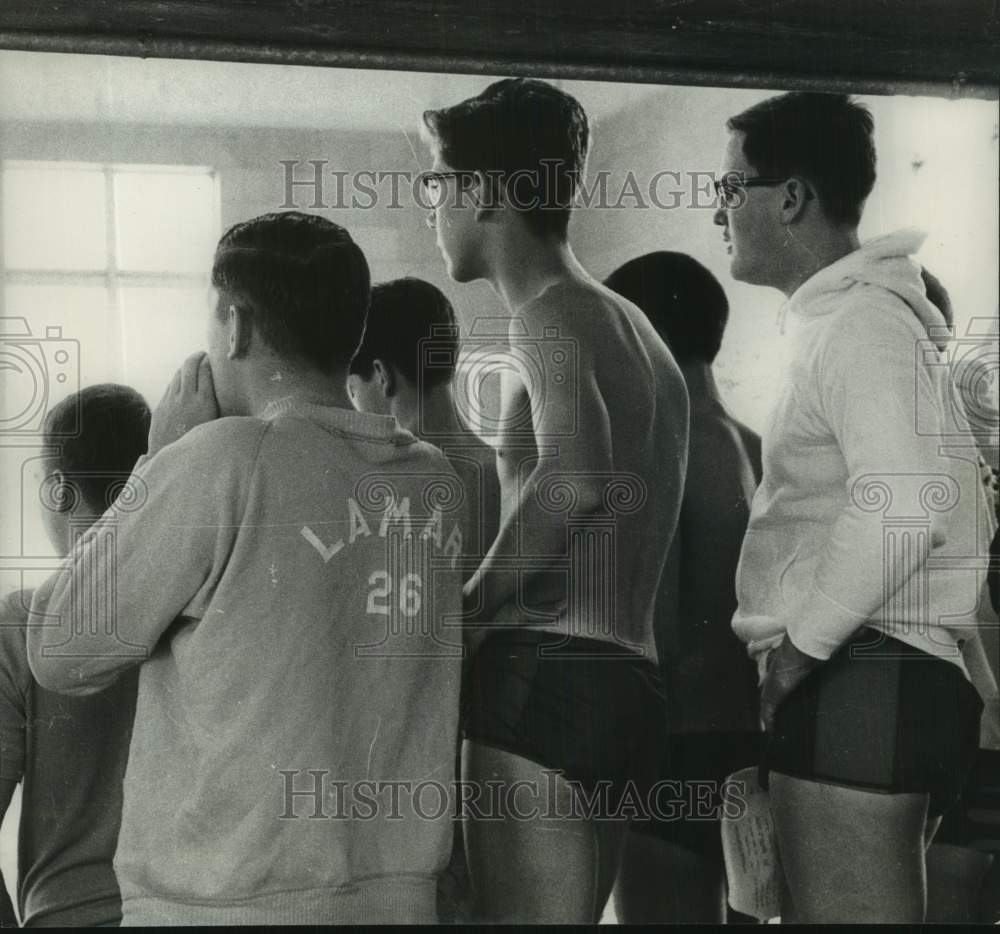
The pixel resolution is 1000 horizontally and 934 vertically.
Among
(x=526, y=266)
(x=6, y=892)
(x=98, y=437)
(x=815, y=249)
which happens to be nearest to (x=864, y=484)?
(x=815, y=249)

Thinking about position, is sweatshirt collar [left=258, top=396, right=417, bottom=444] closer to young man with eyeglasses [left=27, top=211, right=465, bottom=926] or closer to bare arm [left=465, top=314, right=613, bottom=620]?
young man with eyeglasses [left=27, top=211, right=465, bottom=926]

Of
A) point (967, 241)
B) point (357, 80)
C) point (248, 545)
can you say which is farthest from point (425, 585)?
point (967, 241)

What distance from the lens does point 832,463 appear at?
3146mm

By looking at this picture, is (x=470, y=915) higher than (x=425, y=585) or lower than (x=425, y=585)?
lower

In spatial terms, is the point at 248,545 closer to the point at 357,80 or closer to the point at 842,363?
the point at 357,80

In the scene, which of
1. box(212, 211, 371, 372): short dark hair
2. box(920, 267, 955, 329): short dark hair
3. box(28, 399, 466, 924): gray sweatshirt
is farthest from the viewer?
box(920, 267, 955, 329): short dark hair

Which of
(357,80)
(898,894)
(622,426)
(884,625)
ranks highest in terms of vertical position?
(357,80)

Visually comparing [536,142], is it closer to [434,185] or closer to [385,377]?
[434,185]

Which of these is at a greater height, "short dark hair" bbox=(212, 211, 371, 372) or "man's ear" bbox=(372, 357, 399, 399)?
"short dark hair" bbox=(212, 211, 371, 372)

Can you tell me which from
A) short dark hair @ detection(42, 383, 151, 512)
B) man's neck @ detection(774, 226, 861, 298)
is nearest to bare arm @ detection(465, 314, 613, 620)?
man's neck @ detection(774, 226, 861, 298)

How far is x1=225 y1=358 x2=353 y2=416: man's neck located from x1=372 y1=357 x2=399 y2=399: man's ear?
3.5 inches

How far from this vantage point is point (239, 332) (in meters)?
3.04

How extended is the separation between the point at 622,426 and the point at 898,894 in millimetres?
1203

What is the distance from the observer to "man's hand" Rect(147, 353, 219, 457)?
9.86 ft
